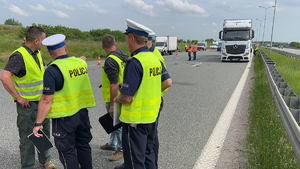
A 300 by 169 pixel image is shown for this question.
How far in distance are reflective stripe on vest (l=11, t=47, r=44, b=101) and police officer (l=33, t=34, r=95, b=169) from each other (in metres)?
0.55

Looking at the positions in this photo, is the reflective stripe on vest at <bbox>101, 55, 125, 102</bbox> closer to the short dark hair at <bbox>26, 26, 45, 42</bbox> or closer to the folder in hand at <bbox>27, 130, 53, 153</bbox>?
the short dark hair at <bbox>26, 26, 45, 42</bbox>

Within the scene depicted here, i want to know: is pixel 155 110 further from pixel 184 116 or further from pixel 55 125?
pixel 184 116

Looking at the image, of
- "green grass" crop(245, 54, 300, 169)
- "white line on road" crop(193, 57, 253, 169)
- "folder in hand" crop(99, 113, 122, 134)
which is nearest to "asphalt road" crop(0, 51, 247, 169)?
"white line on road" crop(193, 57, 253, 169)

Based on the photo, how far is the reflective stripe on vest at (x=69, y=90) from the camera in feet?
8.46

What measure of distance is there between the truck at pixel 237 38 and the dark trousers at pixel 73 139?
18.7m

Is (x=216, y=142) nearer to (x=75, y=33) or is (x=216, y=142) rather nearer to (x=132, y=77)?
(x=132, y=77)

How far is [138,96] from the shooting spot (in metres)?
2.38

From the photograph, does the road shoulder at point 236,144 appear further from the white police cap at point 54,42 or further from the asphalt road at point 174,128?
the white police cap at point 54,42

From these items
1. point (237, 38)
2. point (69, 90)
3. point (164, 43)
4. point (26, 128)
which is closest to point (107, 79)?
point (69, 90)

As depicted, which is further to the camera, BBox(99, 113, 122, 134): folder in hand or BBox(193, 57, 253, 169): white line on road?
BBox(193, 57, 253, 169): white line on road

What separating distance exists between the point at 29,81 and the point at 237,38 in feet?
63.2

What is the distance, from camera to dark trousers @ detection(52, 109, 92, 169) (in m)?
2.65

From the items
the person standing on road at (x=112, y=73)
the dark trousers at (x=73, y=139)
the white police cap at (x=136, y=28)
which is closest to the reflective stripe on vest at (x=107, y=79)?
the person standing on road at (x=112, y=73)

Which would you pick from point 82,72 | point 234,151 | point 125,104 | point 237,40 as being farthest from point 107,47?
point 237,40
